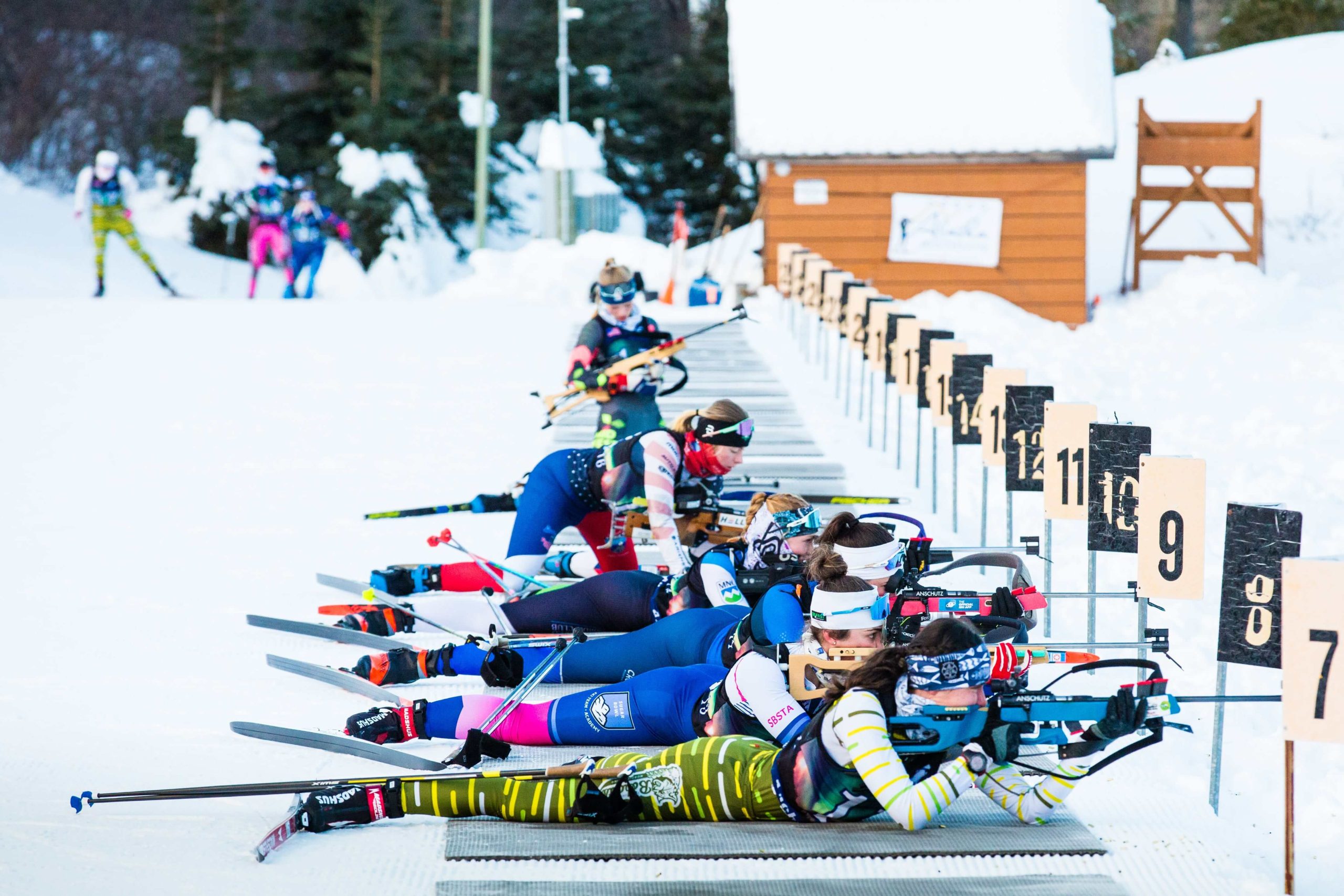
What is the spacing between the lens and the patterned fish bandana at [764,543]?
17.0ft

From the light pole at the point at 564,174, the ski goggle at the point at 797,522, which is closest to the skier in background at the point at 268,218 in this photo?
the light pole at the point at 564,174

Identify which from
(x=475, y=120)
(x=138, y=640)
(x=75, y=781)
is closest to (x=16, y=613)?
(x=138, y=640)

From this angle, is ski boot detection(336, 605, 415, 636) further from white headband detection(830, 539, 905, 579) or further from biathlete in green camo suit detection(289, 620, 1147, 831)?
white headband detection(830, 539, 905, 579)

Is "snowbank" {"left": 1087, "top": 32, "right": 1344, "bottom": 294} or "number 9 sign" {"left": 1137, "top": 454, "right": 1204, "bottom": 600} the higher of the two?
"snowbank" {"left": 1087, "top": 32, "right": 1344, "bottom": 294}

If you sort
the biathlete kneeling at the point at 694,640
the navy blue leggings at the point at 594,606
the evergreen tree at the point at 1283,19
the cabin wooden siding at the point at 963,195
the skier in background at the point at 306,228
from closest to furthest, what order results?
the biathlete kneeling at the point at 694,640 < the navy blue leggings at the point at 594,606 < the skier in background at the point at 306,228 < the cabin wooden siding at the point at 963,195 < the evergreen tree at the point at 1283,19

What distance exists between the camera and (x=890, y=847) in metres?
3.71

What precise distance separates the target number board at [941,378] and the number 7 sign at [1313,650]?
4.04 metres

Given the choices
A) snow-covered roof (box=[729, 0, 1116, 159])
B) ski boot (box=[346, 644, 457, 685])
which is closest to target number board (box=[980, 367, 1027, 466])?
ski boot (box=[346, 644, 457, 685])

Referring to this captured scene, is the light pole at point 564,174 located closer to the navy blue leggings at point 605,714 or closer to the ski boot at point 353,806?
the navy blue leggings at point 605,714

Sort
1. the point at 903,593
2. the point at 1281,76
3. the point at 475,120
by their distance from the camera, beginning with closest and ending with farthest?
1. the point at 903,593
2. the point at 1281,76
3. the point at 475,120

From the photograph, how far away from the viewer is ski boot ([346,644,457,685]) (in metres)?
5.33

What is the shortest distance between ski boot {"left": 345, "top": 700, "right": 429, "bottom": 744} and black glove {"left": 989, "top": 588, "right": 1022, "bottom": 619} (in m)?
1.78

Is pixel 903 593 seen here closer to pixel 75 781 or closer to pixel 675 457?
pixel 675 457

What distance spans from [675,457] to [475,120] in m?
25.8
